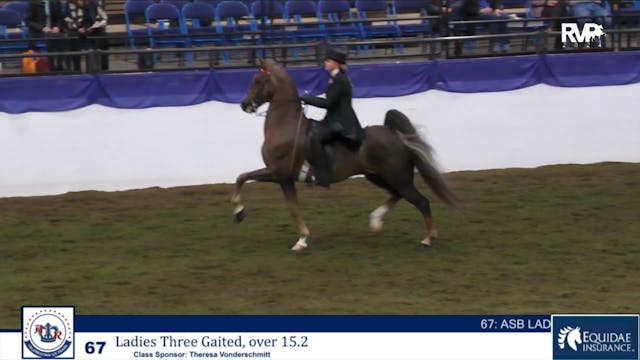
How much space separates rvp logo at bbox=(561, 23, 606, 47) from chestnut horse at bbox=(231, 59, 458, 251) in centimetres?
672

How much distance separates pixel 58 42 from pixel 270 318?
1074 cm

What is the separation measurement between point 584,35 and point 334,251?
26.0ft

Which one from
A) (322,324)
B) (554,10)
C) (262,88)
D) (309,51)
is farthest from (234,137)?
(322,324)

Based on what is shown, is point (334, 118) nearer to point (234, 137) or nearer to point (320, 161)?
point (320, 161)

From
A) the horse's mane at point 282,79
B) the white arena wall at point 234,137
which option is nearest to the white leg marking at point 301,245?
the horse's mane at point 282,79

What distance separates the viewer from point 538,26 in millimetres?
19938

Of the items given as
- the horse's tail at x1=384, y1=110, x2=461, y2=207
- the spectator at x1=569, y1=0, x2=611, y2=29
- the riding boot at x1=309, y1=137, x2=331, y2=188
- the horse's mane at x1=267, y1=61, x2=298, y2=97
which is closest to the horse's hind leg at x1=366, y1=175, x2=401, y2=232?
→ the horse's tail at x1=384, y1=110, x2=461, y2=207

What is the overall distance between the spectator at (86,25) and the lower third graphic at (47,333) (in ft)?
32.1

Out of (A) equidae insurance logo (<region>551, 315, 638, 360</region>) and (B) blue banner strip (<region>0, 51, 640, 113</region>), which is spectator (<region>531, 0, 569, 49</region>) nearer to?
(B) blue banner strip (<region>0, 51, 640, 113</region>)

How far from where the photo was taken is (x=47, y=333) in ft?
28.8

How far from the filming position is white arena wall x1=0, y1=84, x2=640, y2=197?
17.0m

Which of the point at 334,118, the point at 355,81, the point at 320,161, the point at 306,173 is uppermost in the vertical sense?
the point at 334,118

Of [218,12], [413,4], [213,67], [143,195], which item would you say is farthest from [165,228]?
[413,4]

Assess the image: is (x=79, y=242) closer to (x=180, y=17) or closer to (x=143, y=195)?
(x=143, y=195)
